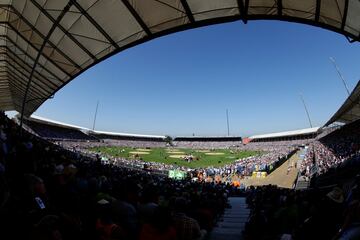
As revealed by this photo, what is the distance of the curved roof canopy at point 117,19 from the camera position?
9.62 m

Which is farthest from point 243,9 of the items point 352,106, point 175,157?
point 175,157

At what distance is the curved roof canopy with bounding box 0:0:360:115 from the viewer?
9.62 meters

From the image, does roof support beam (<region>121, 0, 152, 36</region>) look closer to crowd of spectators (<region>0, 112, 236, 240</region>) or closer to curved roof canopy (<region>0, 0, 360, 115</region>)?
curved roof canopy (<region>0, 0, 360, 115</region>)

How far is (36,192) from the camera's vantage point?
485 cm

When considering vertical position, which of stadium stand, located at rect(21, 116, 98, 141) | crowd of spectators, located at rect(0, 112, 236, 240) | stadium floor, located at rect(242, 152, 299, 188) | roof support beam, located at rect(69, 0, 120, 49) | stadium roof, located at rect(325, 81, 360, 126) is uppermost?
stadium roof, located at rect(325, 81, 360, 126)

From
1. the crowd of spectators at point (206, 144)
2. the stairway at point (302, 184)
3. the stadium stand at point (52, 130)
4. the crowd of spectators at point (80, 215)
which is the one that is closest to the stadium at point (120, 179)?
the crowd of spectators at point (80, 215)

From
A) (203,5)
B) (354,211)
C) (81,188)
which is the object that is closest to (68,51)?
(203,5)

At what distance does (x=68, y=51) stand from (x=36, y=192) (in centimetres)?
1061

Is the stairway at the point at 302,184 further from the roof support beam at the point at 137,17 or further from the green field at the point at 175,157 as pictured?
the green field at the point at 175,157

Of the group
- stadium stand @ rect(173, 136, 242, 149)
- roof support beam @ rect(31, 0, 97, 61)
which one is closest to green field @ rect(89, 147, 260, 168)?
stadium stand @ rect(173, 136, 242, 149)

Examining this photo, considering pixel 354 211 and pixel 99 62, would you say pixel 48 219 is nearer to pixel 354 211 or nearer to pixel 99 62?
pixel 354 211

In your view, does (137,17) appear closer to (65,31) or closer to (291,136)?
(65,31)

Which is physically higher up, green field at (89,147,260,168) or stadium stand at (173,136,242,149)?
stadium stand at (173,136,242,149)

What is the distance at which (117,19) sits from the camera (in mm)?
11039
